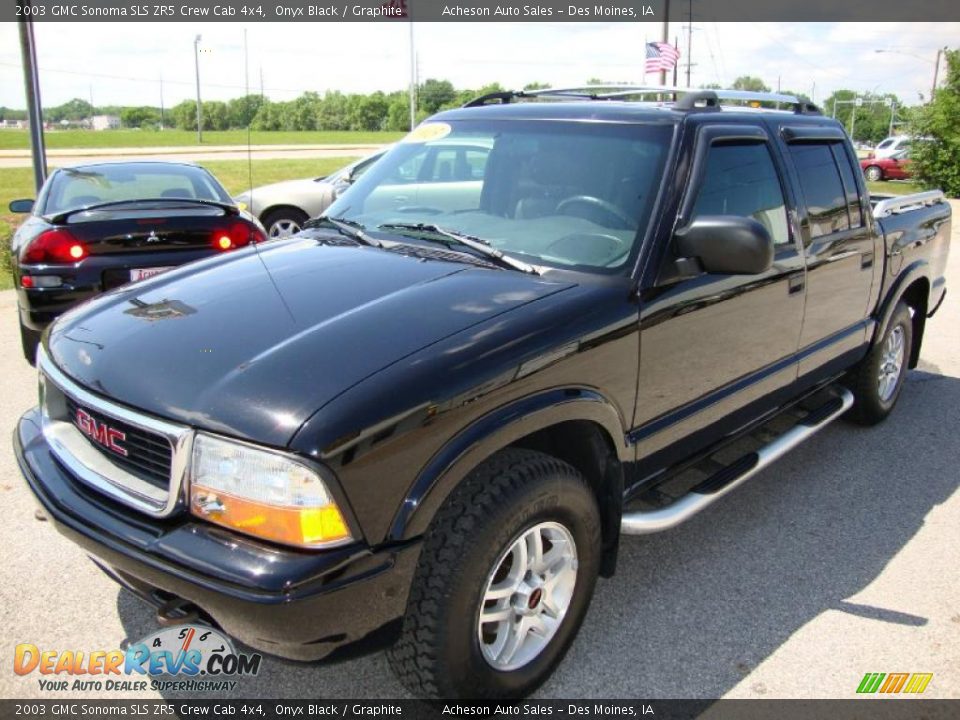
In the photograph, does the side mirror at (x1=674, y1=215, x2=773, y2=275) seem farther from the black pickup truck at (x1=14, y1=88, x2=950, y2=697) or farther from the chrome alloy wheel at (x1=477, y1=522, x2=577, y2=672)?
the chrome alloy wheel at (x1=477, y1=522, x2=577, y2=672)

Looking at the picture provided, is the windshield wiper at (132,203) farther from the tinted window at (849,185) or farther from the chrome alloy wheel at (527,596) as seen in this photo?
the chrome alloy wheel at (527,596)

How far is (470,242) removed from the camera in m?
3.19

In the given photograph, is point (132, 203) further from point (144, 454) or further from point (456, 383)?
point (456, 383)

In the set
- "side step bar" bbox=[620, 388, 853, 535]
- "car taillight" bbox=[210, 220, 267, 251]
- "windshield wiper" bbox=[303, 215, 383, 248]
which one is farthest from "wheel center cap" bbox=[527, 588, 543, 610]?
"car taillight" bbox=[210, 220, 267, 251]

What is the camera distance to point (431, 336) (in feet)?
8.02

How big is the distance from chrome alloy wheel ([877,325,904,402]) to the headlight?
166 inches

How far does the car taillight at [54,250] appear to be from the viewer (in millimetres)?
5457

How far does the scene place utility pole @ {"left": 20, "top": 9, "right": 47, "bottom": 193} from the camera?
961 cm

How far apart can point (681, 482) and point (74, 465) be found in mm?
3047

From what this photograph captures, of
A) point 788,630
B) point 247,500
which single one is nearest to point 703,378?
point 788,630

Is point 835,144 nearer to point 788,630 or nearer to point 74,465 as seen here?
point 788,630

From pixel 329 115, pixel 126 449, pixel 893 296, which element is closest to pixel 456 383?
pixel 126 449

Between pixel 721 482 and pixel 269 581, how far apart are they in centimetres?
213

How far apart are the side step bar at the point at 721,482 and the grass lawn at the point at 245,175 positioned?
1478cm
